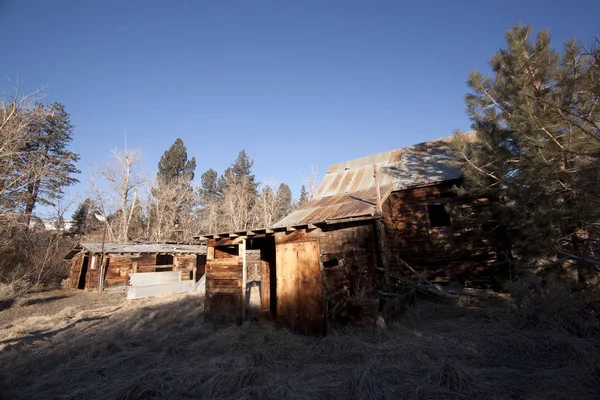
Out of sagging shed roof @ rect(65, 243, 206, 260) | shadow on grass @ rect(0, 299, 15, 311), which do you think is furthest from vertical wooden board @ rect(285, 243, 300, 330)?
sagging shed roof @ rect(65, 243, 206, 260)

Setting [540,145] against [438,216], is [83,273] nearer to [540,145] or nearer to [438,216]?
[438,216]

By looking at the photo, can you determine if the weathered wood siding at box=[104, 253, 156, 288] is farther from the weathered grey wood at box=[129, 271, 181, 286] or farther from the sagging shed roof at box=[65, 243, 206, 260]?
the weathered grey wood at box=[129, 271, 181, 286]

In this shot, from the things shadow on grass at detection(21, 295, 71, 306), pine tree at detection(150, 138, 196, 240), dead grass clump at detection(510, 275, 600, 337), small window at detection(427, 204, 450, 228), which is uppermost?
pine tree at detection(150, 138, 196, 240)

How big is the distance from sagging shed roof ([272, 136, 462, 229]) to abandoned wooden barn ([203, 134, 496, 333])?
0.20ft

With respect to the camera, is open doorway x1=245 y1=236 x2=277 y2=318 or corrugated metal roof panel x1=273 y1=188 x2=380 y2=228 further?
open doorway x1=245 y1=236 x2=277 y2=318

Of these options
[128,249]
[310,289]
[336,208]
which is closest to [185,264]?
[128,249]

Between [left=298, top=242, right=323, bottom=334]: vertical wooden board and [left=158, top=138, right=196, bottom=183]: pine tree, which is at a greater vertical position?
[left=158, top=138, right=196, bottom=183]: pine tree

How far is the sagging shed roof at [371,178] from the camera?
11.9 m

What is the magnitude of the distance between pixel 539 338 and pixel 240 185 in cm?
3835

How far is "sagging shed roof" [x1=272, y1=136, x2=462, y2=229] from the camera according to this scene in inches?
470

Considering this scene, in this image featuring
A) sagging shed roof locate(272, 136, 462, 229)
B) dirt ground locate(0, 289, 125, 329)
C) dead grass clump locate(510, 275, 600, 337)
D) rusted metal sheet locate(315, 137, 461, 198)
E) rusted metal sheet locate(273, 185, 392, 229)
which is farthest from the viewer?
rusted metal sheet locate(315, 137, 461, 198)

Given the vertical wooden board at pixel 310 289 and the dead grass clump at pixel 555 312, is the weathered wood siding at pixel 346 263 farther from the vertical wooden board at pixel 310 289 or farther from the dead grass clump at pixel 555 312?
the dead grass clump at pixel 555 312

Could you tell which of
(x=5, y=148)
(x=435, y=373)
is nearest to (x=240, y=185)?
(x=5, y=148)

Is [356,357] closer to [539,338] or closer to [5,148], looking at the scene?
[539,338]
